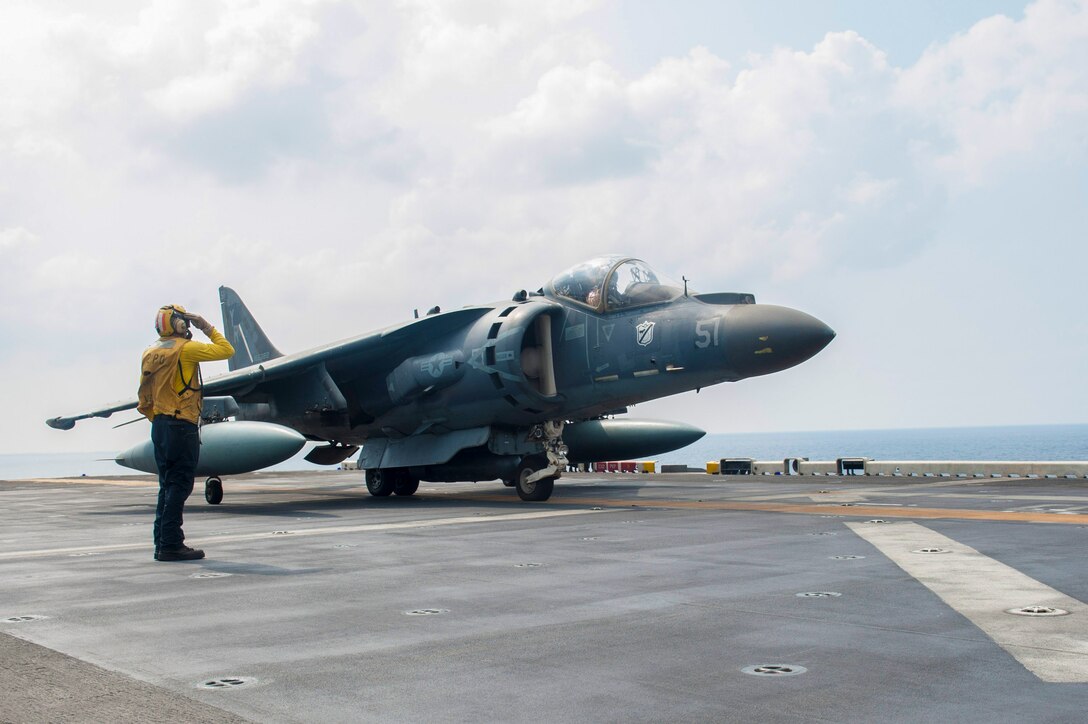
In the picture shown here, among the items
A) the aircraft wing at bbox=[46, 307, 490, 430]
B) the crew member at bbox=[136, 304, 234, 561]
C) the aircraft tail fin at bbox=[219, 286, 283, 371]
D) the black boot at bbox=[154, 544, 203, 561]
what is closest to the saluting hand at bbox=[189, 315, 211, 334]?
the crew member at bbox=[136, 304, 234, 561]

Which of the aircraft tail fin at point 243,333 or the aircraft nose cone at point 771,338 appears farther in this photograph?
the aircraft tail fin at point 243,333

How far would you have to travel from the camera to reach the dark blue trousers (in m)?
9.36

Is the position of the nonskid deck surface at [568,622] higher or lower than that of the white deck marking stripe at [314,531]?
lower

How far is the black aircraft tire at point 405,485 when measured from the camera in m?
20.1

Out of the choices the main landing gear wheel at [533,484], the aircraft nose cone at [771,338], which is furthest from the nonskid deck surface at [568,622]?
the main landing gear wheel at [533,484]

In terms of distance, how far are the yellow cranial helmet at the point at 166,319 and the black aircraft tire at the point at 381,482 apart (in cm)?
1058

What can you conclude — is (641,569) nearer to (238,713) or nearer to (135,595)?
(135,595)

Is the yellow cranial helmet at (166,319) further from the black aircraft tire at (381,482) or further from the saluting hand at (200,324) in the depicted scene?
the black aircraft tire at (381,482)

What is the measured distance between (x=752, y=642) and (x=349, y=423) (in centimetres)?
1571

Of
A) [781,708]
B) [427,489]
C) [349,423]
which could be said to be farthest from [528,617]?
[427,489]

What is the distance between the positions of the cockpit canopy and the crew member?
7.99 m

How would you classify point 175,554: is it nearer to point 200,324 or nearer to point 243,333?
point 200,324

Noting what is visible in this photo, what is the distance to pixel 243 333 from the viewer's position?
84.8 ft

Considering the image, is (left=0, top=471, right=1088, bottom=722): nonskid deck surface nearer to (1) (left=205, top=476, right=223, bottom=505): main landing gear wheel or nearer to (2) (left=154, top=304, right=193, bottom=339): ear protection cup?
(2) (left=154, top=304, right=193, bottom=339): ear protection cup
